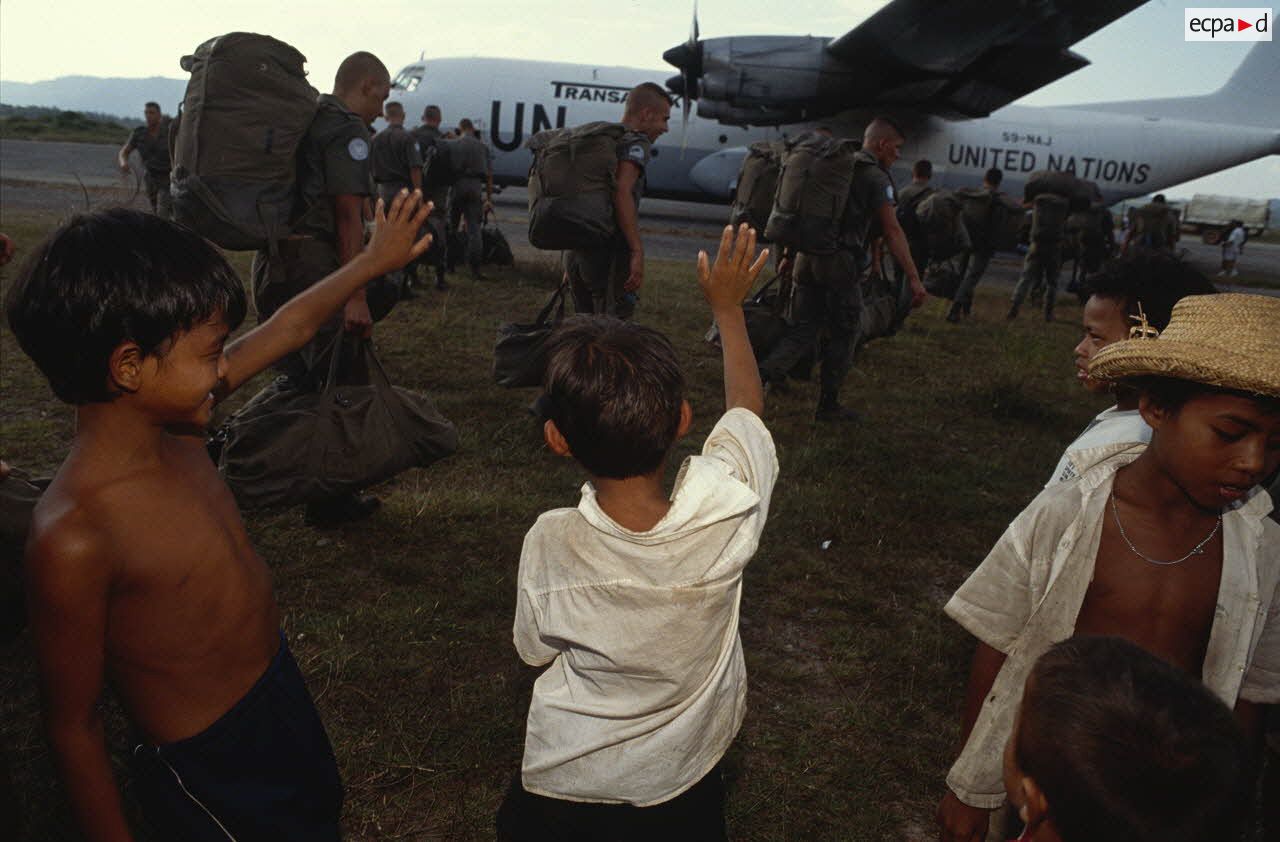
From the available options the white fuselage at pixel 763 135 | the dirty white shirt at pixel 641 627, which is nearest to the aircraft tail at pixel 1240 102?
the white fuselage at pixel 763 135

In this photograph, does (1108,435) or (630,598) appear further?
(1108,435)

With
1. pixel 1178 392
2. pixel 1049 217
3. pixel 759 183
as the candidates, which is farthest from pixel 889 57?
pixel 1178 392

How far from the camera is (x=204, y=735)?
4.50 ft

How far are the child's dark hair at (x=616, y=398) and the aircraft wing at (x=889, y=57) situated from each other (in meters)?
14.1

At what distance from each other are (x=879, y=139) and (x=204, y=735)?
5.84 metres

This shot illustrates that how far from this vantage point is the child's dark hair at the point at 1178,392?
4.90 ft

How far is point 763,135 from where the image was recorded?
56.0 ft

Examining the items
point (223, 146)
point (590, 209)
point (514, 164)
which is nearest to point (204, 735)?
point (223, 146)

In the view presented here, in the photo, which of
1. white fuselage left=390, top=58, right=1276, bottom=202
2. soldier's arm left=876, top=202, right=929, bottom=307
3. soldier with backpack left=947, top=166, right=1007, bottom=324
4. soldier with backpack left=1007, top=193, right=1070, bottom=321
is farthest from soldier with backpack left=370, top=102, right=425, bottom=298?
white fuselage left=390, top=58, right=1276, bottom=202

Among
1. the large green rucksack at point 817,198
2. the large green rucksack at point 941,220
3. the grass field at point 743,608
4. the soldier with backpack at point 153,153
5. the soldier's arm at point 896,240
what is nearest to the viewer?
the grass field at point 743,608

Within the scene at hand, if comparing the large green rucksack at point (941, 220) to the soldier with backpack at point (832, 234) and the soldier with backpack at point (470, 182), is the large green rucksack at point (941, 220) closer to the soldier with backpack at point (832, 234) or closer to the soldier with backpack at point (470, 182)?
the soldier with backpack at point (832, 234)

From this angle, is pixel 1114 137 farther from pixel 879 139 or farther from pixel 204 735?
pixel 204 735

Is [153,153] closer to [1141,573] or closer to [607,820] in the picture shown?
[607,820]

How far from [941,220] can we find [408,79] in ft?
41.7
